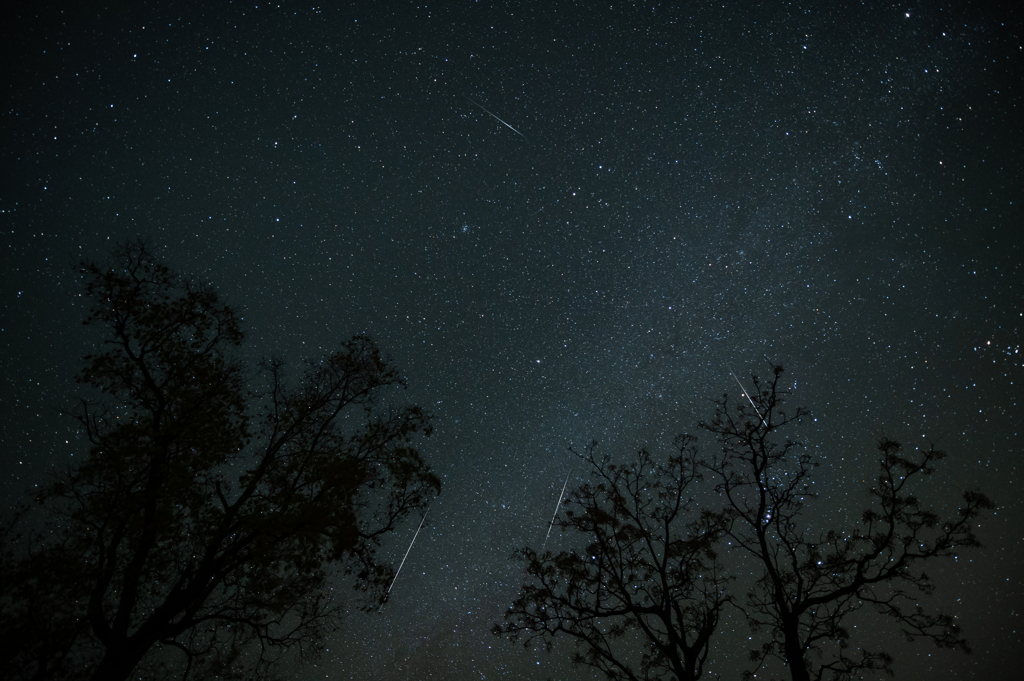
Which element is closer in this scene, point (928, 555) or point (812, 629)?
point (928, 555)

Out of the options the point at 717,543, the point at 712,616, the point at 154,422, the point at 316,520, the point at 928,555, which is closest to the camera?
the point at 316,520

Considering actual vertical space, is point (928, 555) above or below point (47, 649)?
above

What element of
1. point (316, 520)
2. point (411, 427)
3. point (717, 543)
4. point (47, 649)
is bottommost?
point (47, 649)

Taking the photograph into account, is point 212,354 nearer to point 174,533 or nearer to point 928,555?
point 174,533

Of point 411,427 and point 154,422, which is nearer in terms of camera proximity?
point 154,422

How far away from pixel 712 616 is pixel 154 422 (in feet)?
28.9

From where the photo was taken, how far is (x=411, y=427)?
23.6ft

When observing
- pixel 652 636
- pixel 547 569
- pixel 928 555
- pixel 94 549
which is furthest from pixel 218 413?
pixel 928 555

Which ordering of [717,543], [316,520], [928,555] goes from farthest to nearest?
[717,543] → [928,555] → [316,520]

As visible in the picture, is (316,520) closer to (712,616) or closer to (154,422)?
(154,422)

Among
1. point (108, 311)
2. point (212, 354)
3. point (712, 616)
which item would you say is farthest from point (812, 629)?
point (108, 311)

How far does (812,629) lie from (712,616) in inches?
66.4

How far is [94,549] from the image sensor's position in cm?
572

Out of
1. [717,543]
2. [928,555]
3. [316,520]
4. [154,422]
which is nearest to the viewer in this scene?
[316,520]
